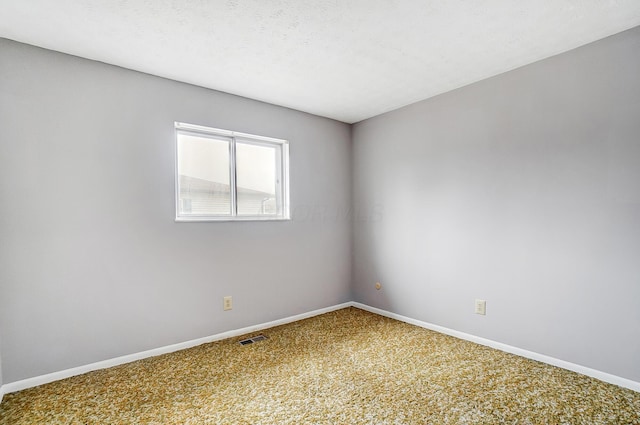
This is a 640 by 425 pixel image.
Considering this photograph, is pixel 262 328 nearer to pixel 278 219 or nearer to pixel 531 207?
pixel 278 219

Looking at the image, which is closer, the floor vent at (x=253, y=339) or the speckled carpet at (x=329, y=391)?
the speckled carpet at (x=329, y=391)

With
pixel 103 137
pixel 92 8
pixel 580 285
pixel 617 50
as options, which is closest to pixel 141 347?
pixel 103 137

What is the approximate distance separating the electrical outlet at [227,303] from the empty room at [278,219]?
0.02 meters

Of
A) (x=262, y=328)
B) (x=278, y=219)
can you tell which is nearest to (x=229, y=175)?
(x=278, y=219)

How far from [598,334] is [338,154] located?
2.91 metres

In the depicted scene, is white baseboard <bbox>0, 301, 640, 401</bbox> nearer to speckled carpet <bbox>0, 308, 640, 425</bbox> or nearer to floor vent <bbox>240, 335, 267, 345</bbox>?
speckled carpet <bbox>0, 308, 640, 425</bbox>

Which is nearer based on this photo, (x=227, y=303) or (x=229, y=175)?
(x=227, y=303)

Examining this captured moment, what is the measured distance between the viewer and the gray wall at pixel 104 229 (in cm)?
213

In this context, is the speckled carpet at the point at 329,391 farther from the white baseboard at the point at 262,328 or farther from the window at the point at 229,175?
the window at the point at 229,175

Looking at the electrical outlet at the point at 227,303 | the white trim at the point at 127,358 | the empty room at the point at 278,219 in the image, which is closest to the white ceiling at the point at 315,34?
the empty room at the point at 278,219

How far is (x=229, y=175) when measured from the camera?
3168 millimetres

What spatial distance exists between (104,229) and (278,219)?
156 centimetres

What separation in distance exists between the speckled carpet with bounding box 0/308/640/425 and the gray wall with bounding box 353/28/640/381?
39cm

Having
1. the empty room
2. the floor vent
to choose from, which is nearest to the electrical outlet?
the empty room
